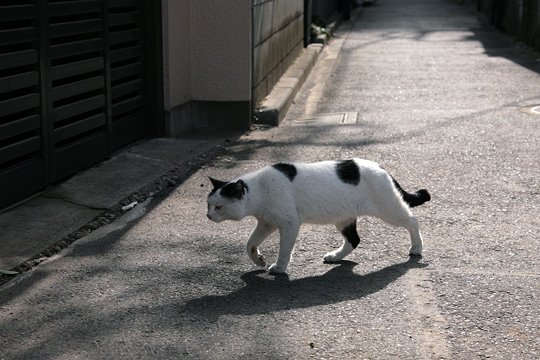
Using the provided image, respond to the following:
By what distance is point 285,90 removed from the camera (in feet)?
41.9

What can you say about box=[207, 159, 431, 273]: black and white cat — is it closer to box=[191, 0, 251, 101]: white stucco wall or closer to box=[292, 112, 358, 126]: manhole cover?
box=[191, 0, 251, 101]: white stucco wall

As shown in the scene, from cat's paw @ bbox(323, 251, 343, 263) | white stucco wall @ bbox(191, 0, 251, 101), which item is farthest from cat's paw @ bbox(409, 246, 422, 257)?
white stucco wall @ bbox(191, 0, 251, 101)

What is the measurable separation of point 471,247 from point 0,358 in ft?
10.2

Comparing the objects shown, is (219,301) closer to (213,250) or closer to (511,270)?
(213,250)

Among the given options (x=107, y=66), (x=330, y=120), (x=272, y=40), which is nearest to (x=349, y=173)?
(x=107, y=66)

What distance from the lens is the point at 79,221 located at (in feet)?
22.1

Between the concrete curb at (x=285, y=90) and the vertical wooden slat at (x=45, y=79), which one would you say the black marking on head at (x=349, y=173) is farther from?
the concrete curb at (x=285, y=90)

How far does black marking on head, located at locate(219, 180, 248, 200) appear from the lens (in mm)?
5508

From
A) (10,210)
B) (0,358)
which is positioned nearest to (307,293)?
(0,358)

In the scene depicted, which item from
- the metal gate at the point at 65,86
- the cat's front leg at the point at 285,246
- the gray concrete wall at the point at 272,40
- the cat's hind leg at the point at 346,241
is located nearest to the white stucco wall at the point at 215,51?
the gray concrete wall at the point at 272,40

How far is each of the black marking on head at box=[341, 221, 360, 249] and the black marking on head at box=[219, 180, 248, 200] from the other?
33.0 inches

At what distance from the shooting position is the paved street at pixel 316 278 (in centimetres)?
470

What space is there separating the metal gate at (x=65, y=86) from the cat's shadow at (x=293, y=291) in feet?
7.35

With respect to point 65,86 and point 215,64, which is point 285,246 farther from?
point 215,64
